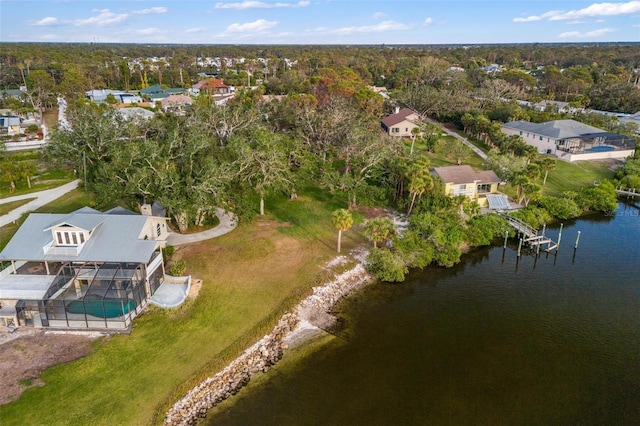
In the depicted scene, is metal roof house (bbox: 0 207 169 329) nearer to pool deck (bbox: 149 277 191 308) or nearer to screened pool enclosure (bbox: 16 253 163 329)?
screened pool enclosure (bbox: 16 253 163 329)

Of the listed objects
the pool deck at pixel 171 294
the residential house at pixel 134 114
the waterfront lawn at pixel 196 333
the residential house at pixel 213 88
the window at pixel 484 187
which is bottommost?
the waterfront lawn at pixel 196 333

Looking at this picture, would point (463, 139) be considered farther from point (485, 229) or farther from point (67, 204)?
point (67, 204)

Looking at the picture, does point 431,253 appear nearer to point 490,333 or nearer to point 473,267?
point 473,267

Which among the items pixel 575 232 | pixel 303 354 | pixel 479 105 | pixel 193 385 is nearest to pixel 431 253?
pixel 303 354

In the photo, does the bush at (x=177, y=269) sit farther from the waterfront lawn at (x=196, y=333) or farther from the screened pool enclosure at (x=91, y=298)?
the screened pool enclosure at (x=91, y=298)

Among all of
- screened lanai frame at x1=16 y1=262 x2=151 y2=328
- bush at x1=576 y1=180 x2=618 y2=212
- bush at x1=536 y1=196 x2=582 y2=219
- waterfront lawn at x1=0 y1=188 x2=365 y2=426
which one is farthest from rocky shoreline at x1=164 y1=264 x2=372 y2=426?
bush at x1=576 y1=180 x2=618 y2=212

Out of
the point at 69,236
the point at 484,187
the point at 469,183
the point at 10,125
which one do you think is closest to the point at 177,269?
the point at 69,236

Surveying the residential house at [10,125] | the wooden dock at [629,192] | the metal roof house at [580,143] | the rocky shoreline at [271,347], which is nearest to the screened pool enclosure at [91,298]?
the rocky shoreline at [271,347]
